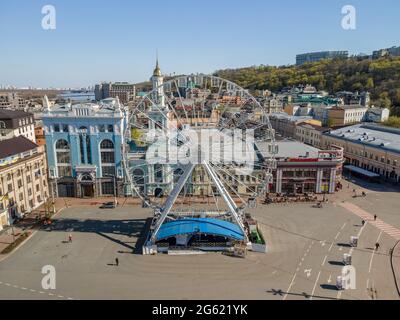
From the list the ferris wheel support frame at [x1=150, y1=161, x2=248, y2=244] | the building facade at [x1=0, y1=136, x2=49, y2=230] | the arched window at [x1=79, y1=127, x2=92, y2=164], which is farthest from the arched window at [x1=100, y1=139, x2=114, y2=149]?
the ferris wheel support frame at [x1=150, y1=161, x2=248, y2=244]

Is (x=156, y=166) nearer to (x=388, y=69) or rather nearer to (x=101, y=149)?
(x=101, y=149)

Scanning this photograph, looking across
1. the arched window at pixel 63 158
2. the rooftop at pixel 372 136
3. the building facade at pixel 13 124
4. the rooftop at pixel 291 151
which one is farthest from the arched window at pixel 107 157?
the rooftop at pixel 372 136

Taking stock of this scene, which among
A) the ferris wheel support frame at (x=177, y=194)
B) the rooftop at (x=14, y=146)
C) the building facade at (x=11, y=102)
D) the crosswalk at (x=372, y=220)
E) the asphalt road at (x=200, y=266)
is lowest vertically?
the crosswalk at (x=372, y=220)

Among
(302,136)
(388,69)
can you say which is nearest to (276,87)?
(388,69)

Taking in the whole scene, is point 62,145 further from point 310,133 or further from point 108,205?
point 310,133

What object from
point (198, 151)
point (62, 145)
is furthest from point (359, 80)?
point (198, 151)

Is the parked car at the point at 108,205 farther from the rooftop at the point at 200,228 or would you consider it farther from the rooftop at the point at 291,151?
the rooftop at the point at 291,151
